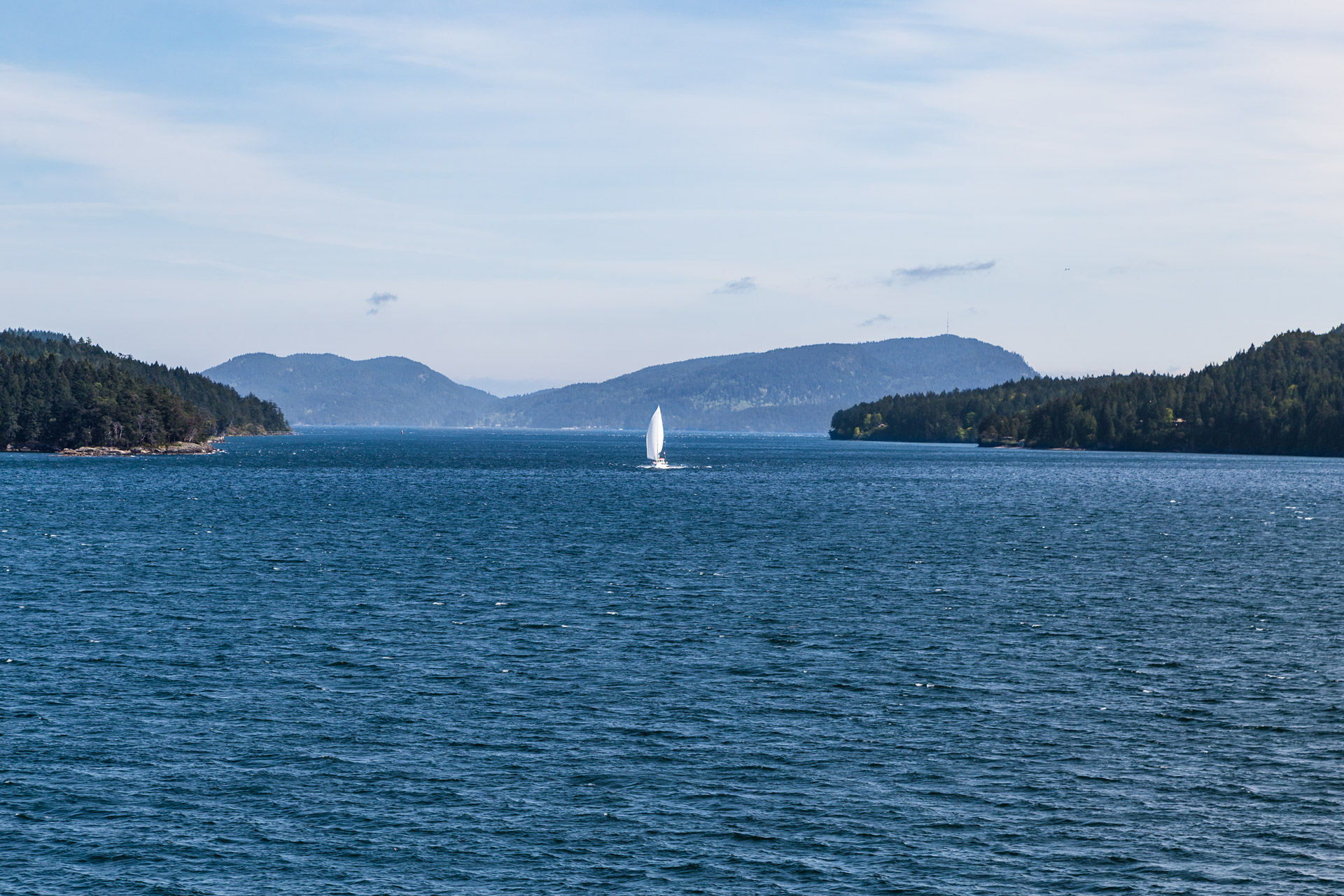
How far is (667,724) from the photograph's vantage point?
39156 mm

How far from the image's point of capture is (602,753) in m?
36.0

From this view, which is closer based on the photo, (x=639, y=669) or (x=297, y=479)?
(x=639, y=669)

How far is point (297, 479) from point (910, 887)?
183 metres

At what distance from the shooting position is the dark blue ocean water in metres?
27.9

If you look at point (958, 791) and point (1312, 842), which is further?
point (958, 791)

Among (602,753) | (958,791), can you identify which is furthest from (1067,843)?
(602,753)

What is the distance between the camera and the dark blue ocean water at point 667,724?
27922mm

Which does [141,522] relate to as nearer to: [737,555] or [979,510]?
[737,555]

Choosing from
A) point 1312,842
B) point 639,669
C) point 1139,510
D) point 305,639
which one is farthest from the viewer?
point 1139,510

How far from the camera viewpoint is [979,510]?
138 meters

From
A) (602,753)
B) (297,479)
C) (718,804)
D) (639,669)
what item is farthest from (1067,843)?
(297,479)

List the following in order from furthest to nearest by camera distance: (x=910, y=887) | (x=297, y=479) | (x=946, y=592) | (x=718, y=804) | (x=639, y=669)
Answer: (x=297, y=479), (x=946, y=592), (x=639, y=669), (x=718, y=804), (x=910, y=887)

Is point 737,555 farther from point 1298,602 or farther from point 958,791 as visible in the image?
point 958,791

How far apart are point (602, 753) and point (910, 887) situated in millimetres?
12204
